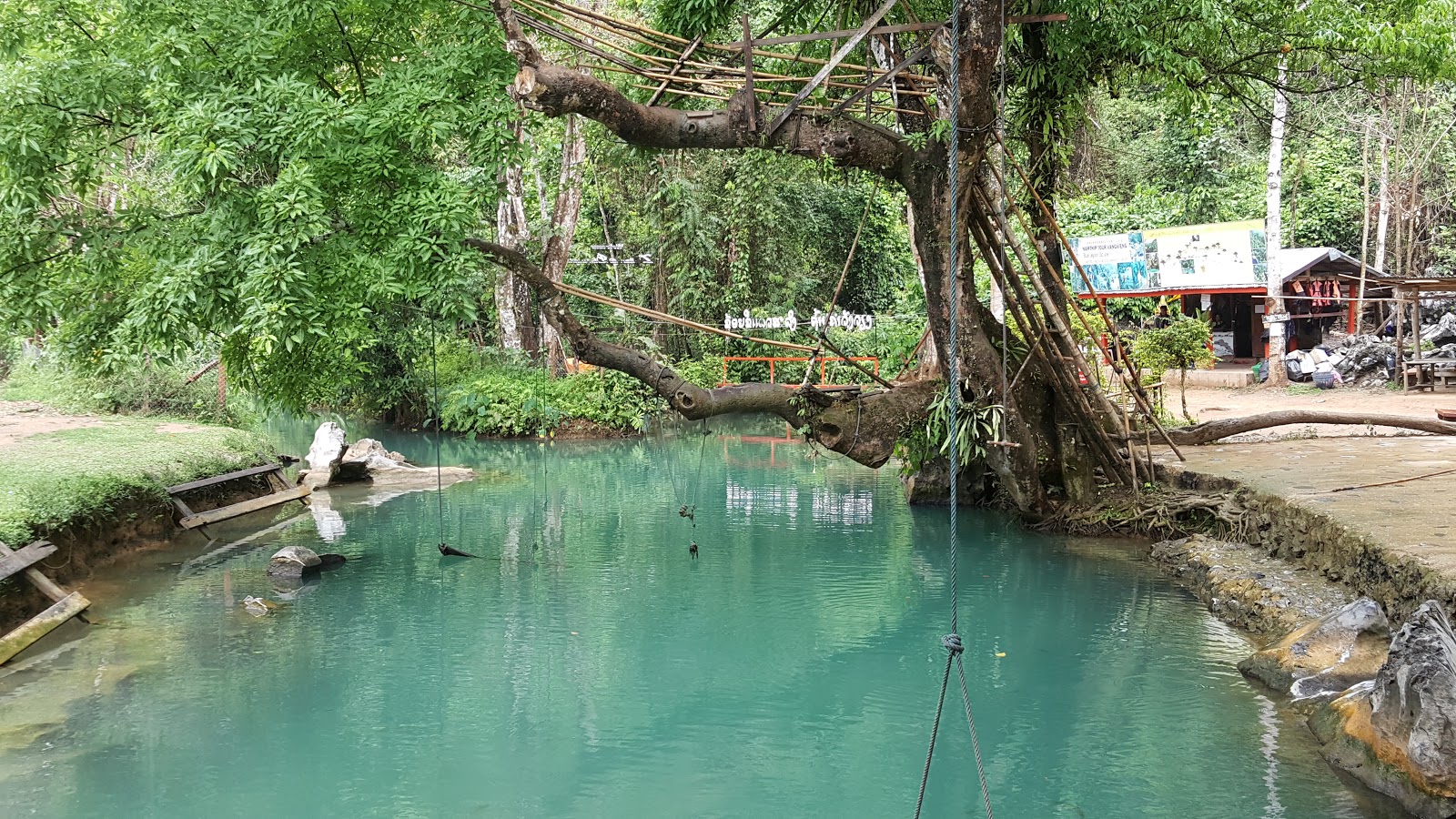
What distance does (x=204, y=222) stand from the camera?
26.5 ft

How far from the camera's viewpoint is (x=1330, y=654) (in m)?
6.44

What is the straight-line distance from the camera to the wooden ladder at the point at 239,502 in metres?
10.9

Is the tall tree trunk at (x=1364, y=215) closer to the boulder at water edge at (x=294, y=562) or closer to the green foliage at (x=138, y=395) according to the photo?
the boulder at water edge at (x=294, y=562)

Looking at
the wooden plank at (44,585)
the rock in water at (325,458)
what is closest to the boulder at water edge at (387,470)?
the rock in water at (325,458)

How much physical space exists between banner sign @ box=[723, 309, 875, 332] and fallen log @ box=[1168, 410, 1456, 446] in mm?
10202

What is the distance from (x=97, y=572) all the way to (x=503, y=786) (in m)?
5.73

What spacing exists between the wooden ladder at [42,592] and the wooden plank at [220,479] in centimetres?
280

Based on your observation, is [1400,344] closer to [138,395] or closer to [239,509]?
[239,509]

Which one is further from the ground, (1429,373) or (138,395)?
(1429,373)

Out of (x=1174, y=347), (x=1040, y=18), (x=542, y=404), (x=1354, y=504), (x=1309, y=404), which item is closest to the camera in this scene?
(x=1354, y=504)

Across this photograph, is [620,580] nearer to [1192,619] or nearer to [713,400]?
[713,400]

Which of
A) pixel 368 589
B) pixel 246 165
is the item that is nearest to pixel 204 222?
pixel 246 165

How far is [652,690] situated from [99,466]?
655cm

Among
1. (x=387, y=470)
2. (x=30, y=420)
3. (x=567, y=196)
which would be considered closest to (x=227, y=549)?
(x=387, y=470)
